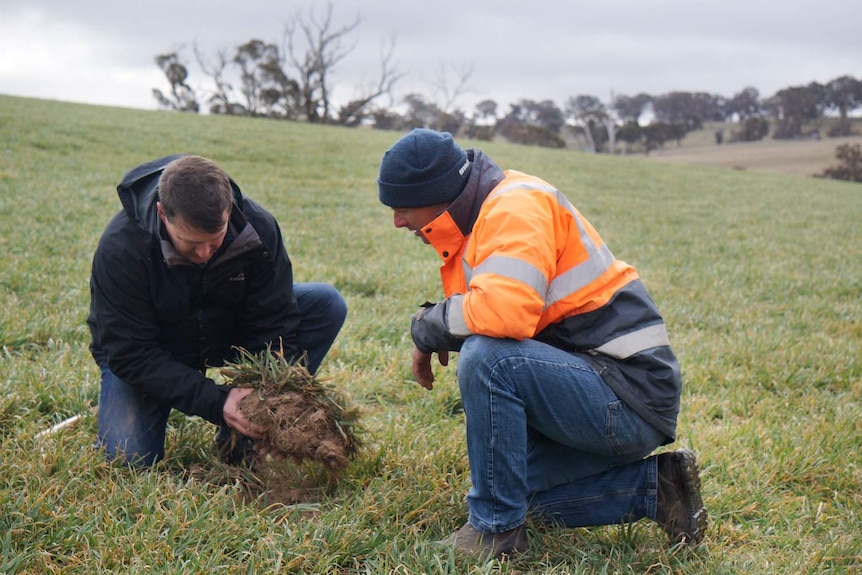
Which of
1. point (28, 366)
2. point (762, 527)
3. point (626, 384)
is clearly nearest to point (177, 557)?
point (626, 384)

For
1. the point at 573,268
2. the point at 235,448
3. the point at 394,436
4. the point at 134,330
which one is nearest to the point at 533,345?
the point at 573,268

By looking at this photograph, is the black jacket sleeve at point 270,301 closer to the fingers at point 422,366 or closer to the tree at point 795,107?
the fingers at point 422,366

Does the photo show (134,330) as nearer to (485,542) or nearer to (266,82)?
(485,542)

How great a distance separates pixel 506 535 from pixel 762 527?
130 cm

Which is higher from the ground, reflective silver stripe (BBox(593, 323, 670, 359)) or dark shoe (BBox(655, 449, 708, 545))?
reflective silver stripe (BBox(593, 323, 670, 359))

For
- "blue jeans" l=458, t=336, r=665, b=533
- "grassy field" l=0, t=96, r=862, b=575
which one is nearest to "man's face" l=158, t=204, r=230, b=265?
"grassy field" l=0, t=96, r=862, b=575

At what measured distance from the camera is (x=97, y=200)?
10.8 meters

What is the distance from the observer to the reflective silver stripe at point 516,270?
2617 millimetres

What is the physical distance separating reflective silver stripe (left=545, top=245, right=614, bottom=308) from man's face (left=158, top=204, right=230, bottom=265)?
1364 millimetres

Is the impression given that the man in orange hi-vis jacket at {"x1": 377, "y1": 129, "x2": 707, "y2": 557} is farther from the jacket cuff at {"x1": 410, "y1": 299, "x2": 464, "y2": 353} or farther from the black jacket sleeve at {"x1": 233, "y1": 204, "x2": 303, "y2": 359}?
the black jacket sleeve at {"x1": 233, "y1": 204, "x2": 303, "y2": 359}

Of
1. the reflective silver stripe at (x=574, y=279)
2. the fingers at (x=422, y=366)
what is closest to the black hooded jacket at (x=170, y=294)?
the fingers at (x=422, y=366)

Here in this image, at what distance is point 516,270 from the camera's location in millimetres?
2615

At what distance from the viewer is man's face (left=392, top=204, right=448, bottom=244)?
3023 millimetres

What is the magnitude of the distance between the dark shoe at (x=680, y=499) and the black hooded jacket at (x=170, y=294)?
74.3 inches
